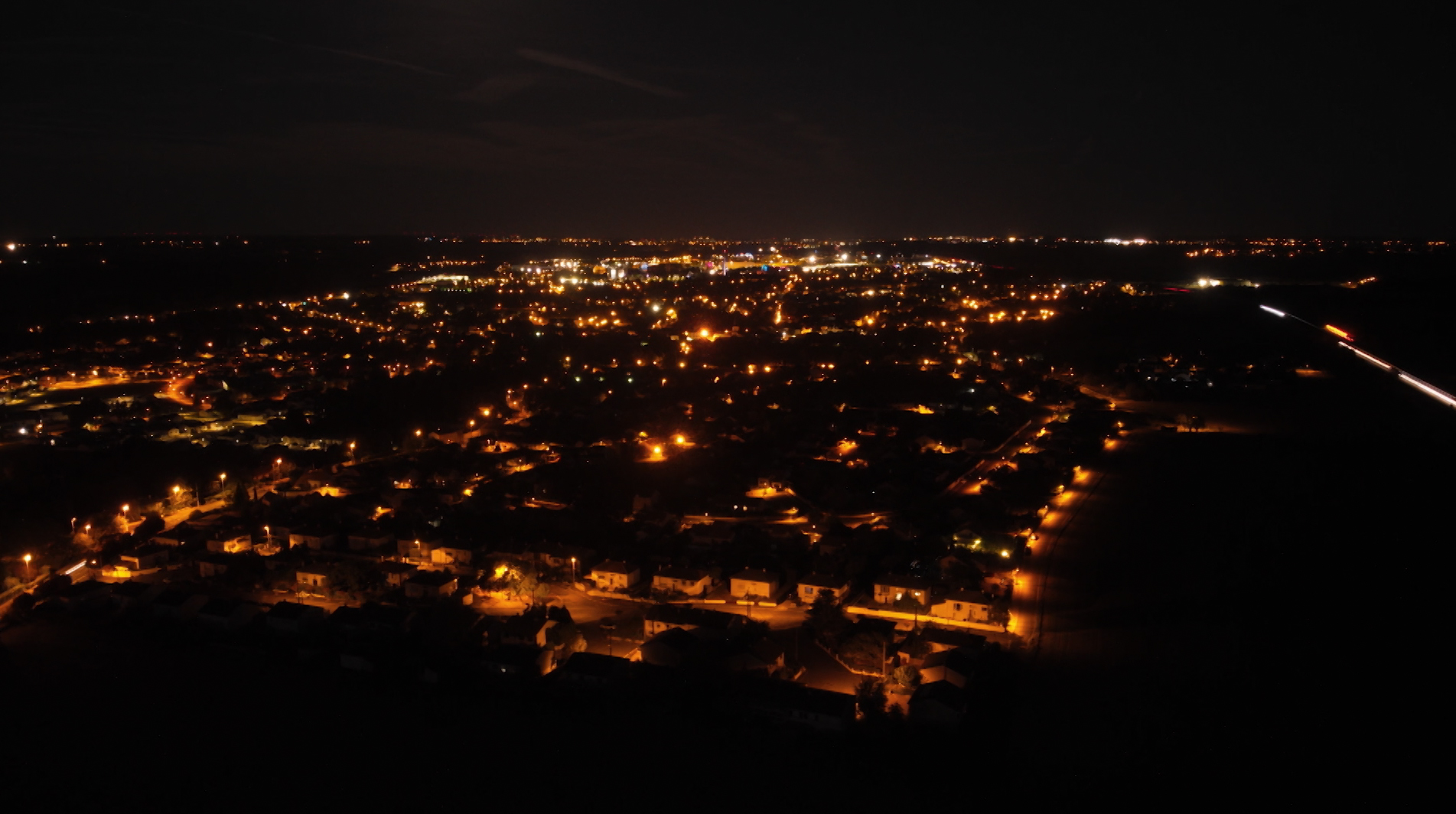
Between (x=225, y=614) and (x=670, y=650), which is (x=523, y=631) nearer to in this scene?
(x=670, y=650)

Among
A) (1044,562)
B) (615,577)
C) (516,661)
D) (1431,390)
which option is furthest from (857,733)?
(1431,390)

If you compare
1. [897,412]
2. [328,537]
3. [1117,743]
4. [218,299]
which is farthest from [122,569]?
[218,299]

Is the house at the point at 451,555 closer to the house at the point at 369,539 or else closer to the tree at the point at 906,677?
the house at the point at 369,539

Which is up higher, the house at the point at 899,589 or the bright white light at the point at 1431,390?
the bright white light at the point at 1431,390

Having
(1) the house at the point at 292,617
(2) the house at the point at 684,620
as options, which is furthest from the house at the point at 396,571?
(2) the house at the point at 684,620

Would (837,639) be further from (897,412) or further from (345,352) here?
(345,352)

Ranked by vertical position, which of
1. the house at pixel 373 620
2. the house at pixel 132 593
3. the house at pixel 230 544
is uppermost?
the house at pixel 373 620
